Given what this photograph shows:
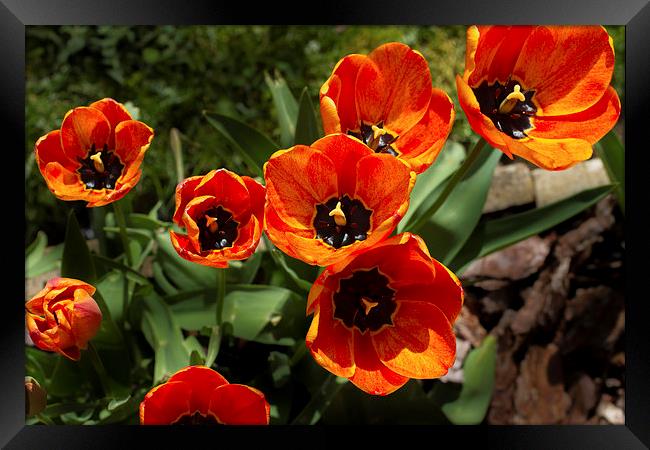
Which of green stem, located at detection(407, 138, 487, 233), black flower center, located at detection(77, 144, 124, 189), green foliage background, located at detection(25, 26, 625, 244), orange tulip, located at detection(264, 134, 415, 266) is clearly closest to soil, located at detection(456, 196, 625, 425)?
green foliage background, located at detection(25, 26, 625, 244)

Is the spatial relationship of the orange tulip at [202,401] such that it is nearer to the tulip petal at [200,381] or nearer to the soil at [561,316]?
the tulip petal at [200,381]

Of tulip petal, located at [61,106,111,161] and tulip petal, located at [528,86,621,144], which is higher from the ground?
tulip petal, located at [528,86,621,144]

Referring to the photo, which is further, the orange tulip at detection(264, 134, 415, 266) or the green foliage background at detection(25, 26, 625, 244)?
the green foliage background at detection(25, 26, 625, 244)

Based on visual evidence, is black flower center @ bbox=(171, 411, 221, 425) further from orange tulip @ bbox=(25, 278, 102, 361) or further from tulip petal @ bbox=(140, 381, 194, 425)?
orange tulip @ bbox=(25, 278, 102, 361)

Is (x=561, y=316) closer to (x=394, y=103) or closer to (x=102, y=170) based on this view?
(x=394, y=103)
